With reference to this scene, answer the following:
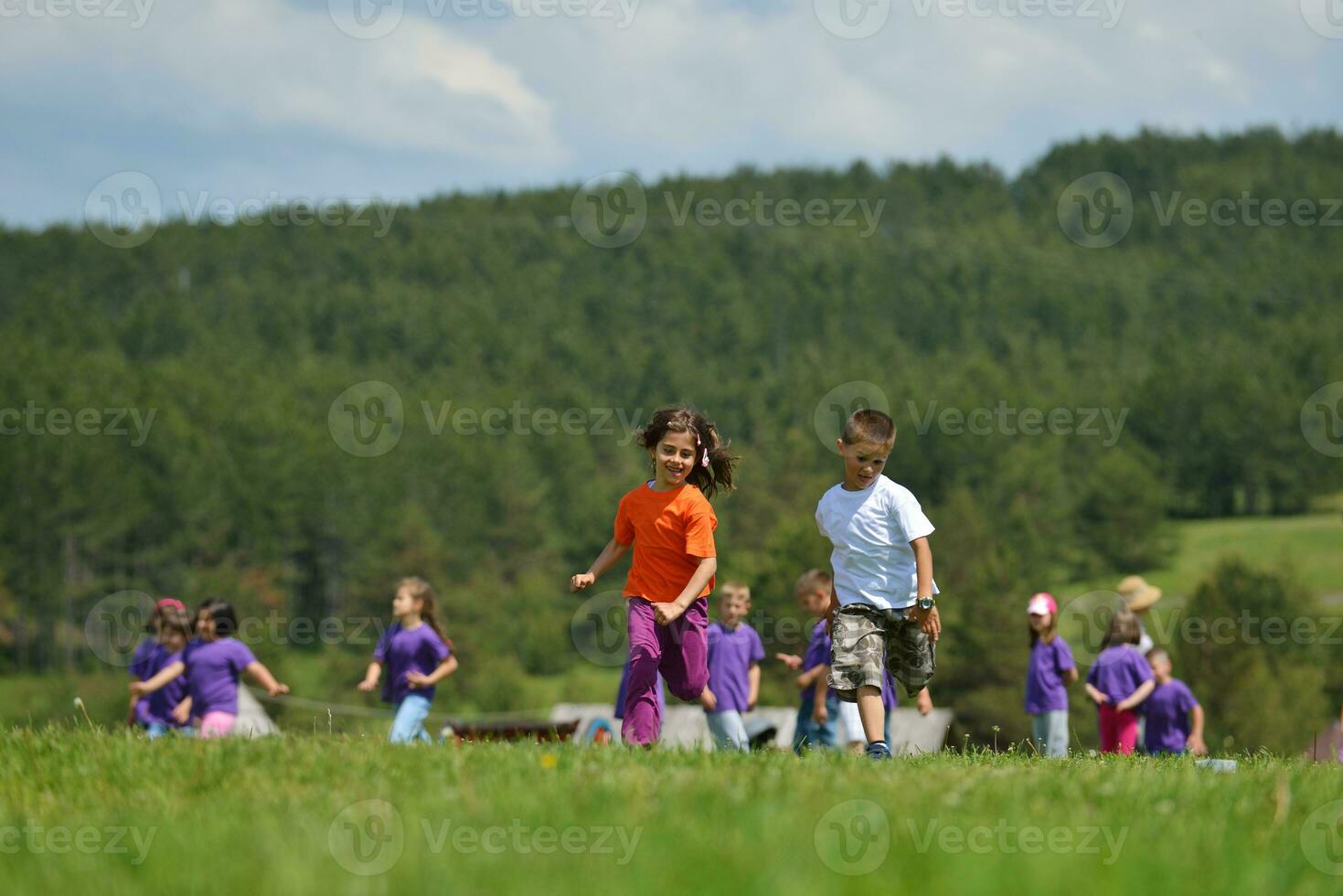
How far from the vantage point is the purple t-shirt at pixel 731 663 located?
486 inches

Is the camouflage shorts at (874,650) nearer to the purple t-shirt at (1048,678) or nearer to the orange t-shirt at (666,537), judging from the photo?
the orange t-shirt at (666,537)

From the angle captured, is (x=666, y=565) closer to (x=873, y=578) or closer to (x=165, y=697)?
(x=873, y=578)

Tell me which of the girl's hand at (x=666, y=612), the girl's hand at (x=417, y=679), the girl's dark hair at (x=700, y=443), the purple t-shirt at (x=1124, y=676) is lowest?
the girl's hand at (x=417, y=679)

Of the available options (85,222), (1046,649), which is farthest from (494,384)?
(1046,649)

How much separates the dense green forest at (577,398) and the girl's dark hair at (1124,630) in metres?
42.7

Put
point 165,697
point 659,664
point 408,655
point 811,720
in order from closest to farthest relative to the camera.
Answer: point 659,664 → point 408,655 → point 165,697 → point 811,720

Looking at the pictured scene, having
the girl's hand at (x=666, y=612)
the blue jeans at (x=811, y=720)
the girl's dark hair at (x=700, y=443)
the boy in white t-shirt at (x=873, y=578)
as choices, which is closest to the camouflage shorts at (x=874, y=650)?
the boy in white t-shirt at (x=873, y=578)

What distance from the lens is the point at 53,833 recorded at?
4.69m

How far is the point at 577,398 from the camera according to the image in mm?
138000

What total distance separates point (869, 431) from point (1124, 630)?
5.71m

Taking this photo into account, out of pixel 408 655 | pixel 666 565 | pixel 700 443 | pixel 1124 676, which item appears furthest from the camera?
pixel 1124 676

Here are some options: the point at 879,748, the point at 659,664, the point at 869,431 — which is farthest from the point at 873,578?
the point at 659,664

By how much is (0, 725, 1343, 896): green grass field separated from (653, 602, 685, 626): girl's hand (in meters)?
1.53

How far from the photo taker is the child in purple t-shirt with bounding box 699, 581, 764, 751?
1230 centimetres
